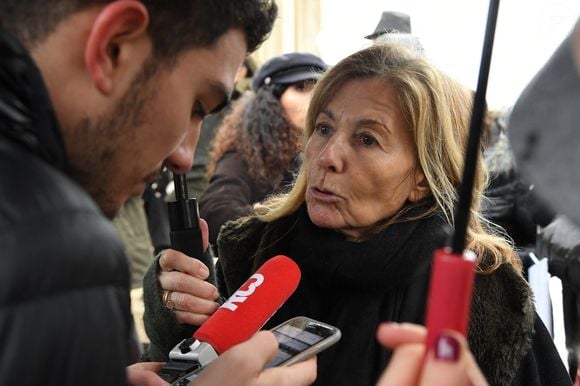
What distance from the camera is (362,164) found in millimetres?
1526

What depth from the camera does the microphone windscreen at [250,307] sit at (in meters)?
1.14

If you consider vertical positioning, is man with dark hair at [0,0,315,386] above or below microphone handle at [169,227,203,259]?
above

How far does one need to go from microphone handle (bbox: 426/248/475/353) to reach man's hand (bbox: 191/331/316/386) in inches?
15.8

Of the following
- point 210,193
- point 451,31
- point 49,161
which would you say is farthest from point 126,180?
point 210,193

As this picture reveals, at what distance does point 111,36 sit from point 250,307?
0.55m

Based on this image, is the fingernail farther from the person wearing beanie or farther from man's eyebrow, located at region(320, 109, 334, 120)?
the person wearing beanie

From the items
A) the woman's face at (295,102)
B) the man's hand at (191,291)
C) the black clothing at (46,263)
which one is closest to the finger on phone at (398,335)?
the black clothing at (46,263)

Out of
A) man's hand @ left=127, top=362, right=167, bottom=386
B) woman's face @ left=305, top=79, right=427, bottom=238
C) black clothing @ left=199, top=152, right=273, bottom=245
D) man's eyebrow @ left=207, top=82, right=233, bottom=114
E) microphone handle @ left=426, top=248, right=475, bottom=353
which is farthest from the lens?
black clothing @ left=199, top=152, right=273, bottom=245

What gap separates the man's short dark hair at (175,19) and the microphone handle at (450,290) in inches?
16.2

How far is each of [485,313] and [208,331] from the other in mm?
597

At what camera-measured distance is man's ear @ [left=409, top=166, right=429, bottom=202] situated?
5.18 ft

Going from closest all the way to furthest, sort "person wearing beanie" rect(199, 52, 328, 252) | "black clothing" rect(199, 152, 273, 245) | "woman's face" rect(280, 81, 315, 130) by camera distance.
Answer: "black clothing" rect(199, 152, 273, 245)
"person wearing beanie" rect(199, 52, 328, 252)
"woman's face" rect(280, 81, 315, 130)

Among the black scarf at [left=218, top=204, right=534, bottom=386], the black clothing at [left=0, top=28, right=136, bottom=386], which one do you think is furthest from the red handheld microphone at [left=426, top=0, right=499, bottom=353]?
the black scarf at [left=218, top=204, right=534, bottom=386]

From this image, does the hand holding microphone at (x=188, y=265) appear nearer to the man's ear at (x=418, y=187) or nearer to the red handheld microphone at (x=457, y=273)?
the man's ear at (x=418, y=187)
